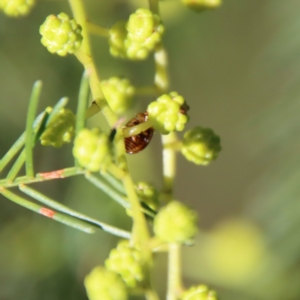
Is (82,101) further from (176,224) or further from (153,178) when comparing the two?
(153,178)

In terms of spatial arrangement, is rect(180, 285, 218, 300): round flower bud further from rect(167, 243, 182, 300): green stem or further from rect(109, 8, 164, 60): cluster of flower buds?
rect(109, 8, 164, 60): cluster of flower buds

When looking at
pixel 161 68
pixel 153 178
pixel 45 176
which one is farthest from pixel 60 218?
pixel 153 178

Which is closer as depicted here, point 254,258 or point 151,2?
point 151,2

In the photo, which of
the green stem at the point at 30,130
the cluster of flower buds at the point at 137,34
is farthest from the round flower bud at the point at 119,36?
the green stem at the point at 30,130

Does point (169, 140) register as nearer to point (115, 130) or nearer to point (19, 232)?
point (115, 130)

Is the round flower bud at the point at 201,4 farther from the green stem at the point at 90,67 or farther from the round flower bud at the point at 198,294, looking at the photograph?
→ the round flower bud at the point at 198,294

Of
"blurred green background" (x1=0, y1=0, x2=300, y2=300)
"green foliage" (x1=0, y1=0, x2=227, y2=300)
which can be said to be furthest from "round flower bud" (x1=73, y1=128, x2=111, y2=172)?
"blurred green background" (x1=0, y1=0, x2=300, y2=300)

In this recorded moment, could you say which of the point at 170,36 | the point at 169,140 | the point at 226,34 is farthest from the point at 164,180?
the point at 226,34
